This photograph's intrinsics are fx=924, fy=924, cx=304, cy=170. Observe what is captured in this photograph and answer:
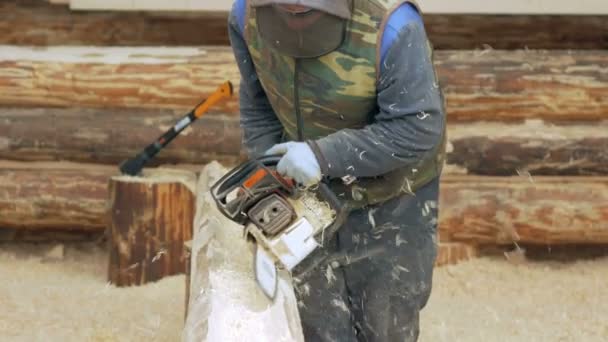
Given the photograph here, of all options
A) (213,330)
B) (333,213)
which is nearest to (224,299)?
(213,330)

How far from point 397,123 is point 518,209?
8.99 feet

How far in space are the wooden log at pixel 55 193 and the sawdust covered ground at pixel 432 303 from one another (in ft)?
1.14

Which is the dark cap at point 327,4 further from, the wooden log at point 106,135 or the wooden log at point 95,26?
the wooden log at point 95,26

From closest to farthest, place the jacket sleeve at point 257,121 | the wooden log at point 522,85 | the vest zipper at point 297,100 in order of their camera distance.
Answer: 1. the vest zipper at point 297,100
2. the jacket sleeve at point 257,121
3. the wooden log at point 522,85

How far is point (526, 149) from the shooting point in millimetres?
5605

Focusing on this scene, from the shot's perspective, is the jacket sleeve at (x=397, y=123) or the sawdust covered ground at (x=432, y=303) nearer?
the jacket sleeve at (x=397, y=123)

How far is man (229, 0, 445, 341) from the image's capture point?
2988 millimetres

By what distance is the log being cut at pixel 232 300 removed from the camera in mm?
2729

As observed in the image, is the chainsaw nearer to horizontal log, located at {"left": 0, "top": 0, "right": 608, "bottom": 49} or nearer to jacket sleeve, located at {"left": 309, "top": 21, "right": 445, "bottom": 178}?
jacket sleeve, located at {"left": 309, "top": 21, "right": 445, "bottom": 178}

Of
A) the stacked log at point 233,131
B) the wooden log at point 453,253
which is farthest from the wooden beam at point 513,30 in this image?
the wooden log at point 453,253

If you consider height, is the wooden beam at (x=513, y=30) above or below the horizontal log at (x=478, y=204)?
above

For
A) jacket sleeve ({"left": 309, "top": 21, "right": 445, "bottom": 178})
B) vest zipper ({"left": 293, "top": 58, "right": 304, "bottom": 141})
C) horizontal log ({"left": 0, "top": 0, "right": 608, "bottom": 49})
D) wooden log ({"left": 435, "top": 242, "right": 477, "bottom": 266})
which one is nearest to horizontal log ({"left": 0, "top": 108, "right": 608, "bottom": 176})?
wooden log ({"left": 435, "top": 242, "right": 477, "bottom": 266})

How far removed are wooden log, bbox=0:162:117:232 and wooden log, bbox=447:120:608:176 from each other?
85.8 inches

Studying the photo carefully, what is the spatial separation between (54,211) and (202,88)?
1.22 metres
